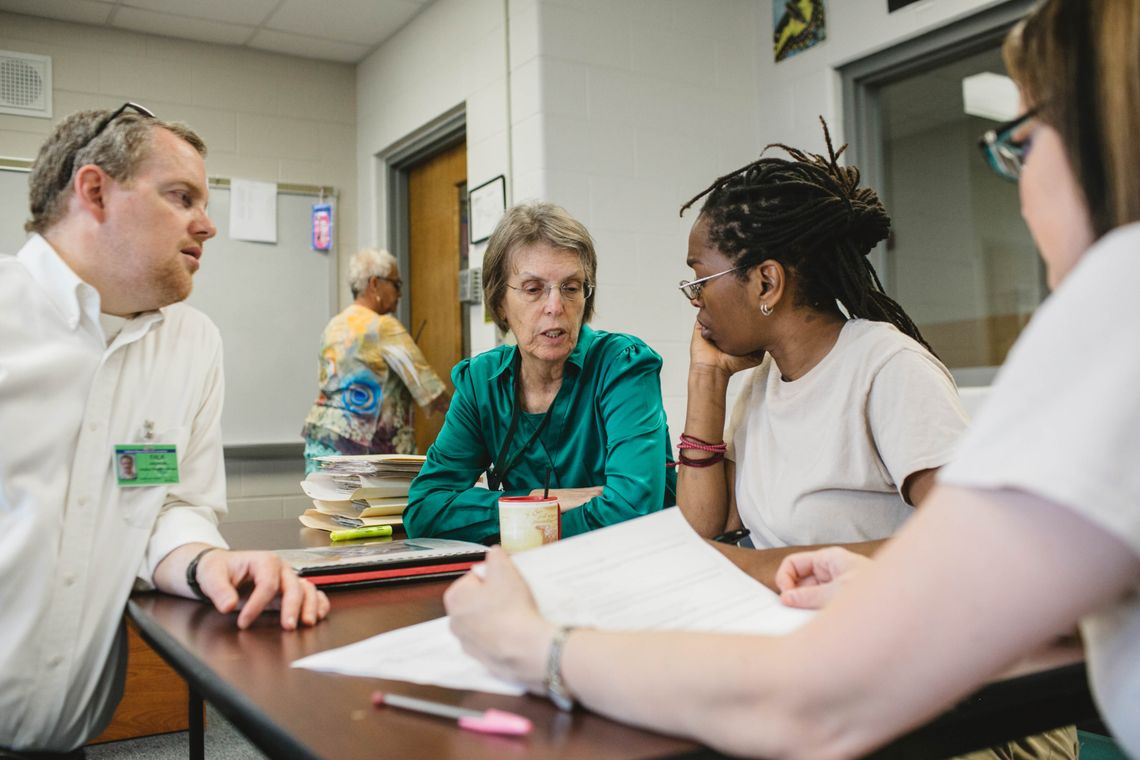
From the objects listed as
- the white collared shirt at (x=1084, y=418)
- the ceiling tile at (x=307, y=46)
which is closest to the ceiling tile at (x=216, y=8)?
the ceiling tile at (x=307, y=46)

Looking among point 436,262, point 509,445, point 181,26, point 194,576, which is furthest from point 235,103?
point 194,576

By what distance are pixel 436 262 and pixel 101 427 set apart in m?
3.06

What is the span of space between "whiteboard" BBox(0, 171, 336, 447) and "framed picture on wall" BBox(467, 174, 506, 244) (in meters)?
1.27

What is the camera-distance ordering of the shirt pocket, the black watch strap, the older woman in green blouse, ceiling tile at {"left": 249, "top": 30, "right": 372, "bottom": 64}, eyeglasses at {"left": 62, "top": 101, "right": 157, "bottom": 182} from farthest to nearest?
ceiling tile at {"left": 249, "top": 30, "right": 372, "bottom": 64}, the older woman in green blouse, eyeglasses at {"left": 62, "top": 101, "right": 157, "bottom": 182}, the shirt pocket, the black watch strap

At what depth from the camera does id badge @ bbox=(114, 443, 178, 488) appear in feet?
4.49

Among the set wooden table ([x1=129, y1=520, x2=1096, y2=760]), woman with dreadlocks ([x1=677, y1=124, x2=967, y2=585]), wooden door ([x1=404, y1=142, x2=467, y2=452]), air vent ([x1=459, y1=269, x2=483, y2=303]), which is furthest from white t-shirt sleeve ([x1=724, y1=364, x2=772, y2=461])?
wooden door ([x1=404, y1=142, x2=467, y2=452])

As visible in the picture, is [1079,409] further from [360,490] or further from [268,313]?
[268,313]

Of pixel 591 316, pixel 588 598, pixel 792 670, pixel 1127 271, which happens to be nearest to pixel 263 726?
pixel 588 598

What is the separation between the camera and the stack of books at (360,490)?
1851 mm

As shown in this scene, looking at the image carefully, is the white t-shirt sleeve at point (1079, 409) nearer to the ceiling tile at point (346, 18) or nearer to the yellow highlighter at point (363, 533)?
the yellow highlighter at point (363, 533)

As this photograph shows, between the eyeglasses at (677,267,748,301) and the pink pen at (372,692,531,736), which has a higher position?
the eyeglasses at (677,267,748,301)

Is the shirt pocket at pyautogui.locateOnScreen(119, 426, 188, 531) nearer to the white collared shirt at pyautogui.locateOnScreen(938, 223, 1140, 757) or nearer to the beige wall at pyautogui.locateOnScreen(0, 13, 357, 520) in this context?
the white collared shirt at pyautogui.locateOnScreen(938, 223, 1140, 757)

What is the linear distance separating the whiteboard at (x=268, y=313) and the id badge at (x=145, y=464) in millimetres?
3057

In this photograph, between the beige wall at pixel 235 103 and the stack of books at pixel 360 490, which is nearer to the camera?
the stack of books at pixel 360 490
